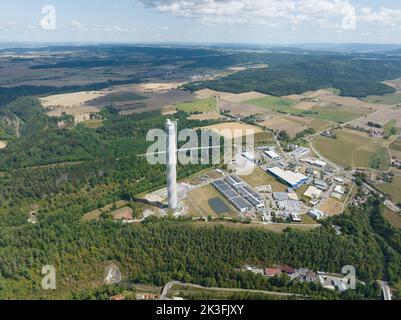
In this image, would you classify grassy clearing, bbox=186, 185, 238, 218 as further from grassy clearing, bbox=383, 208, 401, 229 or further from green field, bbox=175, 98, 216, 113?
green field, bbox=175, 98, 216, 113

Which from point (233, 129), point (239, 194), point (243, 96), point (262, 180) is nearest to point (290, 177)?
point (262, 180)

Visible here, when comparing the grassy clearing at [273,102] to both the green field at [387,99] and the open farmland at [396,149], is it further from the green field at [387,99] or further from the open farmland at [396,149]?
the open farmland at [396,149]

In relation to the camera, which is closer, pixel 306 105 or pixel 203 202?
pixel 203 202

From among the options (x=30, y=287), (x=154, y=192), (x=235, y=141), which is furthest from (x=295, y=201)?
(x=30, y=287)

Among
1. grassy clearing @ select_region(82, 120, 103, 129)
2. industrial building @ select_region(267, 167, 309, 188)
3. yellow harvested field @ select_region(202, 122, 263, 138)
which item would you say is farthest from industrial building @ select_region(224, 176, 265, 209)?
grassy clearing @ select_region(82, 120, 103, 129)

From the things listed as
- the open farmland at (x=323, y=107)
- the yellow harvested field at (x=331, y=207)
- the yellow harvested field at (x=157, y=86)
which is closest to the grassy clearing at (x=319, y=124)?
the open farmland at (x=323, y=107)

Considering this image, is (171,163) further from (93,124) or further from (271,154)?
(93,124)

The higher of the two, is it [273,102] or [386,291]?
[273,102]
